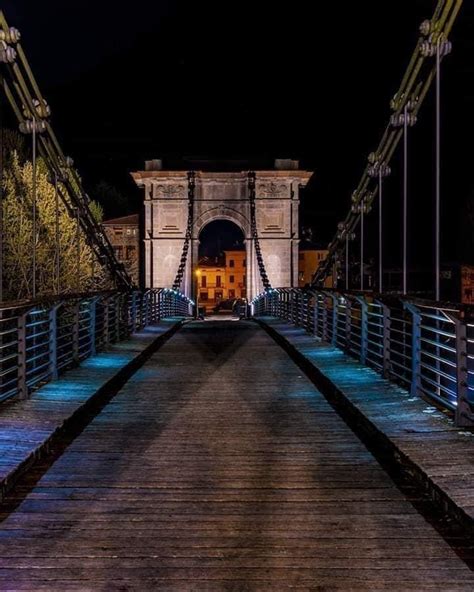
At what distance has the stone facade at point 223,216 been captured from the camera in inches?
1895

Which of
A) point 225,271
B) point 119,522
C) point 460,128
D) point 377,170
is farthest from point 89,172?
point 119,522

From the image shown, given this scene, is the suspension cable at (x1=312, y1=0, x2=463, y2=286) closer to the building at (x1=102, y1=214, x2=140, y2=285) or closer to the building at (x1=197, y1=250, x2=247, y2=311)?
the building at (x1=102, y1=214, x2=140, y2=285)

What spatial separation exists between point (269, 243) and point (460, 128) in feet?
54.9

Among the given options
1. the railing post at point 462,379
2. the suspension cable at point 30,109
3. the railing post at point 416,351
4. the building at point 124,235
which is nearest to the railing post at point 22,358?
the railing post at point 416,351

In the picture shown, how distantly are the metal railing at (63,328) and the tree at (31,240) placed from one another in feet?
13.9

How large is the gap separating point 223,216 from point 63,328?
3215cm

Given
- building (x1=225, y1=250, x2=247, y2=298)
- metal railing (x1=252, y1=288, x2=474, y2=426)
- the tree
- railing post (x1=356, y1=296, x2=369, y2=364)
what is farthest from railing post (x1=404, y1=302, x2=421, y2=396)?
building (x1=225, y1=250, x2=247, y2=298)

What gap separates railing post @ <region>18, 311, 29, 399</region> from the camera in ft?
27.1

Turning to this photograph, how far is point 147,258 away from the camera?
1893 inches

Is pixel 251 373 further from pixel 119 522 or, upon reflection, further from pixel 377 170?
pixel 377 170

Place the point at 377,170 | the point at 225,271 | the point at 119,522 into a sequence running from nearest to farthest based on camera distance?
the point at 119,522 < the point at 377,170 < the point at 225,271

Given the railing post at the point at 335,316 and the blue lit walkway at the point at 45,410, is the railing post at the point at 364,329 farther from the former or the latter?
the blue lit walkway at the point at 45,410

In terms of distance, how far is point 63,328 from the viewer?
17.3m

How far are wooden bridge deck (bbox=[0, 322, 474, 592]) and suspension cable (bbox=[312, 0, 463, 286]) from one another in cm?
754
